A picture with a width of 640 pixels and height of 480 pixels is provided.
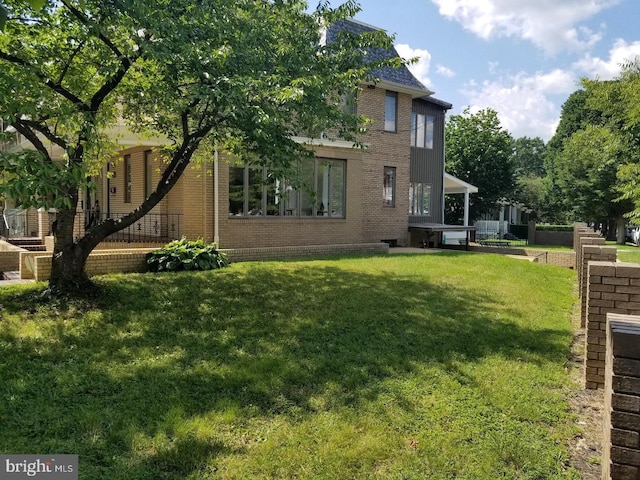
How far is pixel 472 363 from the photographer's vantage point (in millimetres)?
4957

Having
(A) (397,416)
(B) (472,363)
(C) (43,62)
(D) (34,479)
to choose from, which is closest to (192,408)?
(D) (34,479)

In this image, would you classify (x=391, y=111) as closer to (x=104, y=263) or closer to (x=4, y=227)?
(x=104, y=263)

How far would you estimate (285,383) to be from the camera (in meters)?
4.33

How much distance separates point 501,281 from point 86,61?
8.73 metres

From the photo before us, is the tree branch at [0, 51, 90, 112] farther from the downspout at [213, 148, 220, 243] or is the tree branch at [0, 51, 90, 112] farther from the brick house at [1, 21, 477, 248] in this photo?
the downspout at [213, 148, 220, 243]

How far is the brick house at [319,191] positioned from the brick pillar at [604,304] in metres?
6.24

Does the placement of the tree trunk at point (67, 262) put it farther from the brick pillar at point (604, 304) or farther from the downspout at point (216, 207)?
the brick pillar at point (604, 304)

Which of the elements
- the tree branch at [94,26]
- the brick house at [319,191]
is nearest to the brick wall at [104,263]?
the brick house at [319,191]

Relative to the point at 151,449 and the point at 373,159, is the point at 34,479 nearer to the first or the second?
the point at 151,449

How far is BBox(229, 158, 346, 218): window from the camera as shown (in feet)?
43.5

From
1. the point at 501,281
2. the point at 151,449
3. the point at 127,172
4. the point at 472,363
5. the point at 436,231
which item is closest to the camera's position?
the point at 151,449

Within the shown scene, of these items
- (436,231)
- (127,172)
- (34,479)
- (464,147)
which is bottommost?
(34,479)
